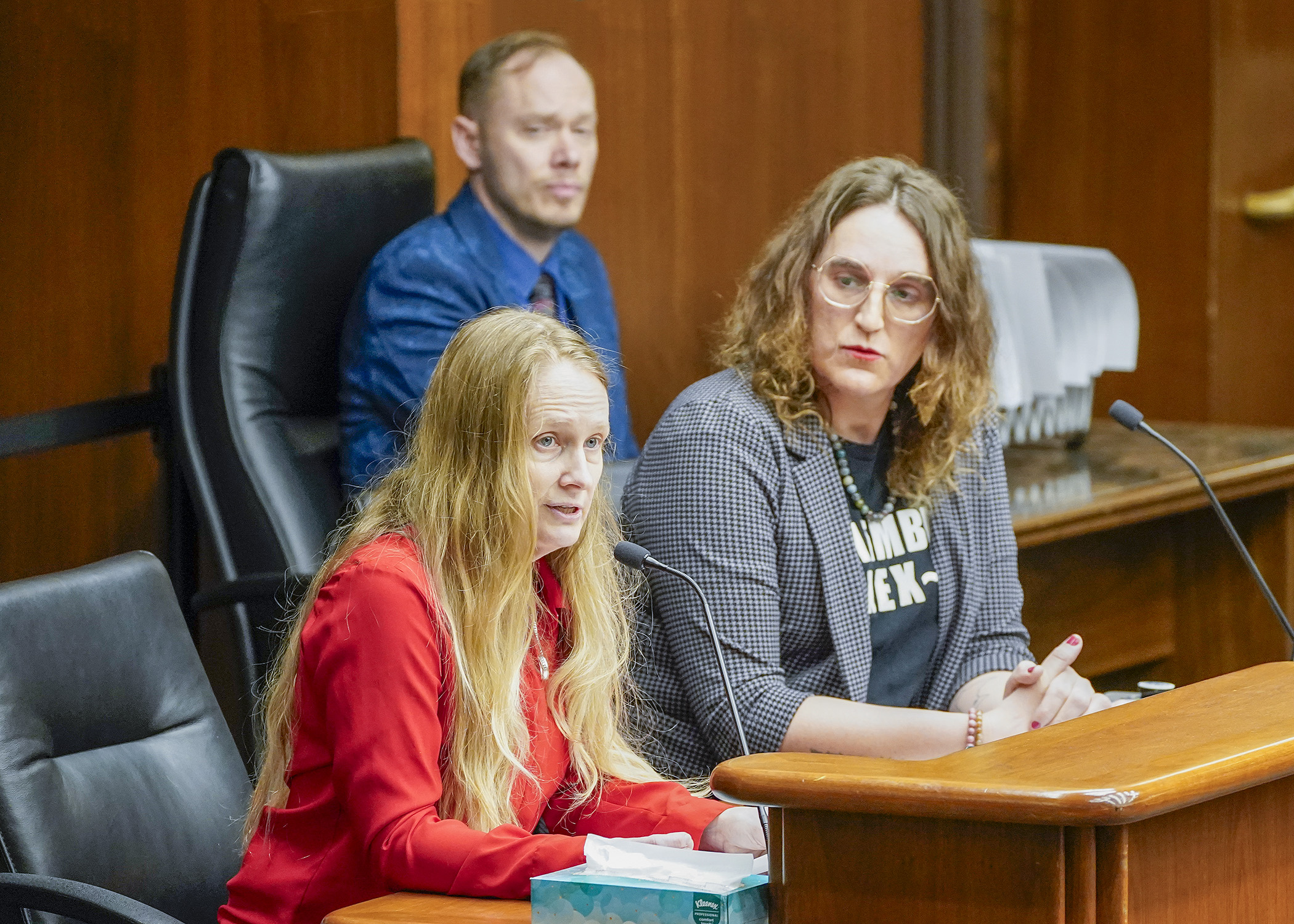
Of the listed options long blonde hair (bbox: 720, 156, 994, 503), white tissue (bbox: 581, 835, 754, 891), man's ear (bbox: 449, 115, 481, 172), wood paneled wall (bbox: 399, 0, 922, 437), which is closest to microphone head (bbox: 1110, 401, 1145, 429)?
long blonde hair (bbox: 720, 156, 994, 503)

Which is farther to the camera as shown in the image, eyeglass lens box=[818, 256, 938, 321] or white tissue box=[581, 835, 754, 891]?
eyeglass lens box=[818, 256, 938, 321]

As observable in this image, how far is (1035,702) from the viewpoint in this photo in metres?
1.63

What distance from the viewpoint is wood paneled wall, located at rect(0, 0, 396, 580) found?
2.43m

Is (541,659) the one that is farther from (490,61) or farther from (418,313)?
(490,61)

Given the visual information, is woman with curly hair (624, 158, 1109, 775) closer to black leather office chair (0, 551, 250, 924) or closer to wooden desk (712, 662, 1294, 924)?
black leather office chair (0, 551, 250, 924)

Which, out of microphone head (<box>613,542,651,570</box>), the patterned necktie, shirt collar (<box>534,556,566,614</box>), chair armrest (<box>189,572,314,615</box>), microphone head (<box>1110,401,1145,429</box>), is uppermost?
the patterned necktie

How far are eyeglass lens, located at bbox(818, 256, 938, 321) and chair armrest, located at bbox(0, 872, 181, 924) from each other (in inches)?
40.1

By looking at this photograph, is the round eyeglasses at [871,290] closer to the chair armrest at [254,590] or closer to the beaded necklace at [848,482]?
the beaded necklace at [848,482]

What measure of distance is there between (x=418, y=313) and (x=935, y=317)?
0.77 metres

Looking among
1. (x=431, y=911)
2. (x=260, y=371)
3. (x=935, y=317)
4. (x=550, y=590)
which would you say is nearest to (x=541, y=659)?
(x=550, y=590)

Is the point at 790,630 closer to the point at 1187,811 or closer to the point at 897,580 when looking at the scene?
the point at 897,580

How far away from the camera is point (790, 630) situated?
1819 millimetres

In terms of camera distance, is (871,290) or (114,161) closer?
(871,290)

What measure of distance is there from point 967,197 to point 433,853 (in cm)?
294
